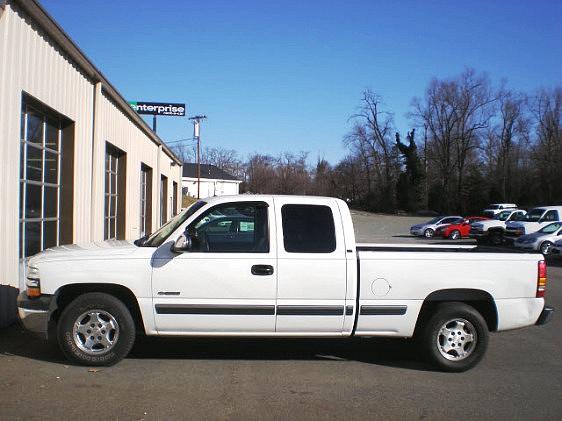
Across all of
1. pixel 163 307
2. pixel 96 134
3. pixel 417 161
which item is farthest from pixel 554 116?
pixel 163 307

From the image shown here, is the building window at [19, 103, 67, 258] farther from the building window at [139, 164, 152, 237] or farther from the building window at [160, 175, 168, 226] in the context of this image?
the building window at [160, 175, 168, 226]

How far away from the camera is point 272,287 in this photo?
595cm

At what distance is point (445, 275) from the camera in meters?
6.14

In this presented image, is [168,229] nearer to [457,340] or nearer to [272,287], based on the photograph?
[272,287]

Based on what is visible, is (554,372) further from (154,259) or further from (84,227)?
(84,227)

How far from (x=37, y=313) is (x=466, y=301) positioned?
4.67 m

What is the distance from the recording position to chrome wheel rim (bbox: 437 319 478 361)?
6.23 metres

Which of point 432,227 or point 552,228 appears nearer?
point 552,228

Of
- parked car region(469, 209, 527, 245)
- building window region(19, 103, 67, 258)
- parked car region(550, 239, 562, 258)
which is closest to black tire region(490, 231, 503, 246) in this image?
parked car region(469, 209, 527, 245)

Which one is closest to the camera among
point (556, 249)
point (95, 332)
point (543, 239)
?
point (95, 332)

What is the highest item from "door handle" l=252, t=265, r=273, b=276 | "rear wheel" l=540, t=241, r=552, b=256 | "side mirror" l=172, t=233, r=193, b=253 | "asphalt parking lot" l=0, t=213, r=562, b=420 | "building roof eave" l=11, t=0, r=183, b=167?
"building roof eave" l=11, t=0, r=183, b=167

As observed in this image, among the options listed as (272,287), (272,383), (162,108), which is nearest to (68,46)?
(272,287)

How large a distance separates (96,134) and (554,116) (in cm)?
7542

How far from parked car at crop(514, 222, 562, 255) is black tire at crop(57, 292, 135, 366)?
20.0m
